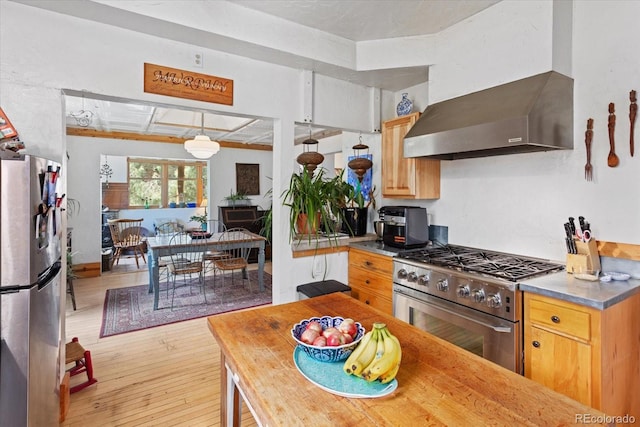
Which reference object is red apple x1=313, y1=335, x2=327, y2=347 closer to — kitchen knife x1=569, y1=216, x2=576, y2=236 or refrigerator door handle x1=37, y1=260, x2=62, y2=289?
refrigerator door handle x1=37, y1=260, x2=62, y2=289

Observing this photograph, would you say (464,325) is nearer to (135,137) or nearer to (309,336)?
(309,336)

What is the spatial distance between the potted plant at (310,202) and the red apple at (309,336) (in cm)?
161

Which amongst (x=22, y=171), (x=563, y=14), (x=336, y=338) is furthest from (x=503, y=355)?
(x=22, y=171)

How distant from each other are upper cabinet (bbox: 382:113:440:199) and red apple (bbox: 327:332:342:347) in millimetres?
1974

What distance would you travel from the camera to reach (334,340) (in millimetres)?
1102

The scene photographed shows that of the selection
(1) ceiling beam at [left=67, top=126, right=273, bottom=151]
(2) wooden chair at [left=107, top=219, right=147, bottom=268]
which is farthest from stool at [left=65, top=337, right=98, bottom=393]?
(1) ceiling beam at [left=67, top=126, right=273, bottom=151]

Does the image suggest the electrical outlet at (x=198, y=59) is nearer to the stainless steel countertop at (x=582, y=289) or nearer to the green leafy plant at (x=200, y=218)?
the stainless steel countertop at (x=582, y=289)

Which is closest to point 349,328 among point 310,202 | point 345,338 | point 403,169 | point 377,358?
point 345,338

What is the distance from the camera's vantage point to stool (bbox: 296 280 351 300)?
262 centimetres

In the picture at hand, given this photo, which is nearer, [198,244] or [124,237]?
[198,244]

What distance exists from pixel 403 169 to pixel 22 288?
2594 millimetres

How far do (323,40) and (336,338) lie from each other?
92.9 inches

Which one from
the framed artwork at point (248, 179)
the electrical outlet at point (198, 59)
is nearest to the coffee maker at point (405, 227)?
the electrical outlet at point (198, 59)

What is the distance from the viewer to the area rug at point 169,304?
3559 millimetres
